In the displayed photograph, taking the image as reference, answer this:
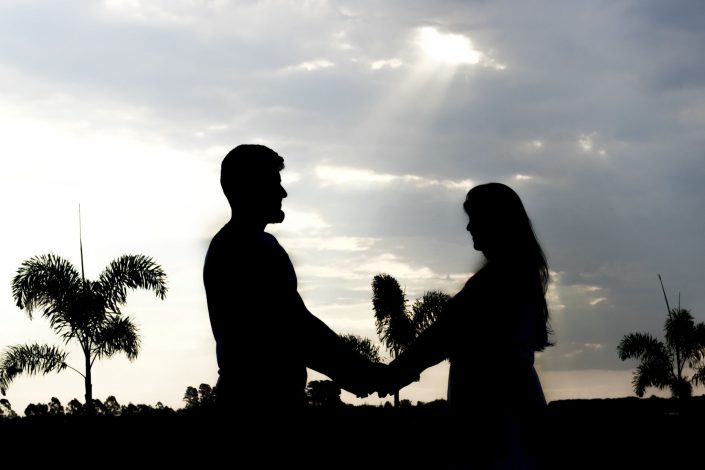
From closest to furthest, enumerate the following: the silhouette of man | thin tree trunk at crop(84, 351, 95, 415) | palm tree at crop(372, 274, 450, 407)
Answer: the silhouette of man
thin tree trunk at crop(84, 351, 95, 415)
palm tree at crop(372, 274, 450, 407)

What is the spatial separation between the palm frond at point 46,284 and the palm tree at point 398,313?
13913 millimetres

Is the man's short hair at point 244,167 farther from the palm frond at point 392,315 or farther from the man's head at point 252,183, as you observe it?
the palm frond at point 392,315

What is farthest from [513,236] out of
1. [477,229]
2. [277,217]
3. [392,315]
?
[392,315]

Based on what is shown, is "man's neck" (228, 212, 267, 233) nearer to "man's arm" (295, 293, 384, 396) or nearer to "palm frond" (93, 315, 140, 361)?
"man's arm" (295, 293, 384, 396)

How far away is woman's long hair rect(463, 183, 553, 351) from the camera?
5.17 metres

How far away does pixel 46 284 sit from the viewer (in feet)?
79.2

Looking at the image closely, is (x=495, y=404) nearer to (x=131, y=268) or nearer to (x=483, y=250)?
(x=483, y=250)

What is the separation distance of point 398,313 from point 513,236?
29.7m

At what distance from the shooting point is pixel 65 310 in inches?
955

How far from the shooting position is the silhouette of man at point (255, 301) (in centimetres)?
421

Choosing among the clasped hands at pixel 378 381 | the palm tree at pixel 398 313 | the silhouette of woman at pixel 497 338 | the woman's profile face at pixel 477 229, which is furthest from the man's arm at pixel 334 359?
the palm tree at pixel 398 313

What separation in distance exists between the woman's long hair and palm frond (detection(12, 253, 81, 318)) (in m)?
20.9

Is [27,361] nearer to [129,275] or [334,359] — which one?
[129,275]

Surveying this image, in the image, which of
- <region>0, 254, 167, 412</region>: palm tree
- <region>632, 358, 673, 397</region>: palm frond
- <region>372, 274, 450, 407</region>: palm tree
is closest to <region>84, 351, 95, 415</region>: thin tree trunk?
<region>0, 254, 167, 412</region>: palm tree
